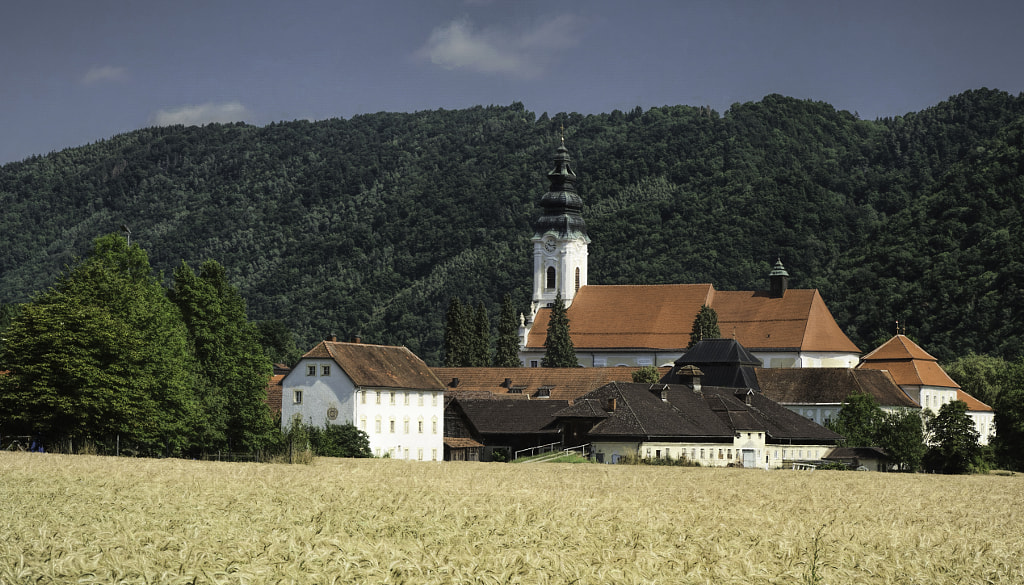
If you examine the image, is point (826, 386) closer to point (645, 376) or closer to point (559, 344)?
point (645, 376)

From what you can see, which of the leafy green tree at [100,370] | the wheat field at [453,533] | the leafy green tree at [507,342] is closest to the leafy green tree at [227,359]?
the leafy green tree at [100,370]

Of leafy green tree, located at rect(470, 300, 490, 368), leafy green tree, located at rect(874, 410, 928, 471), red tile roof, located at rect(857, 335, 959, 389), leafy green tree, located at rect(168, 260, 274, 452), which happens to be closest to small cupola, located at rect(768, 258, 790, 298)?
red tile roof, located at rect(857, 335, 959, 389)

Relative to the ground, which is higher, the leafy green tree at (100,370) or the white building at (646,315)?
the white building at (646,315)

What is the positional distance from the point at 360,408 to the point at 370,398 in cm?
138

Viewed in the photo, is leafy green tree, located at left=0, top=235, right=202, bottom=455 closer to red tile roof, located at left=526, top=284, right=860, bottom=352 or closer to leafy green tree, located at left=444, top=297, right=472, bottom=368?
leafy green tree, located at left=444, top=297, right=472, bottom=368

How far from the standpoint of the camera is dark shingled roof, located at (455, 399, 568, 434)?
82.2m

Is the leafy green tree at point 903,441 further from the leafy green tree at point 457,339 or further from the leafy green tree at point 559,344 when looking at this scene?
the leafy green tree at point 457,339

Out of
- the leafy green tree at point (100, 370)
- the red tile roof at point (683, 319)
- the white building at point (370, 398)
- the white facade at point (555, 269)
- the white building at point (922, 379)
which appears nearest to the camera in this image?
the leafy green tree at point (100, 370)

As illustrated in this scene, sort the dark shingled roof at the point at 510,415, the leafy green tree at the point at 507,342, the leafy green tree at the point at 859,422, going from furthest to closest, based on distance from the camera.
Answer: the leafy green tree at the point at 507,342, the dark shingled roof at the point at 510,415, the leafy green tree at the point at 859,422

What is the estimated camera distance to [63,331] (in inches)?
1903

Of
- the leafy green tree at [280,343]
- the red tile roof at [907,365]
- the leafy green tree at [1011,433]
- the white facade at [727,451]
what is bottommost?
the white facade at [727,451]

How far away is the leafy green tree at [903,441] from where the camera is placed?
76.0 meters

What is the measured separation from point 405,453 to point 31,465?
52.0m

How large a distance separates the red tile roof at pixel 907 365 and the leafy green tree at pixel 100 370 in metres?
73.1
